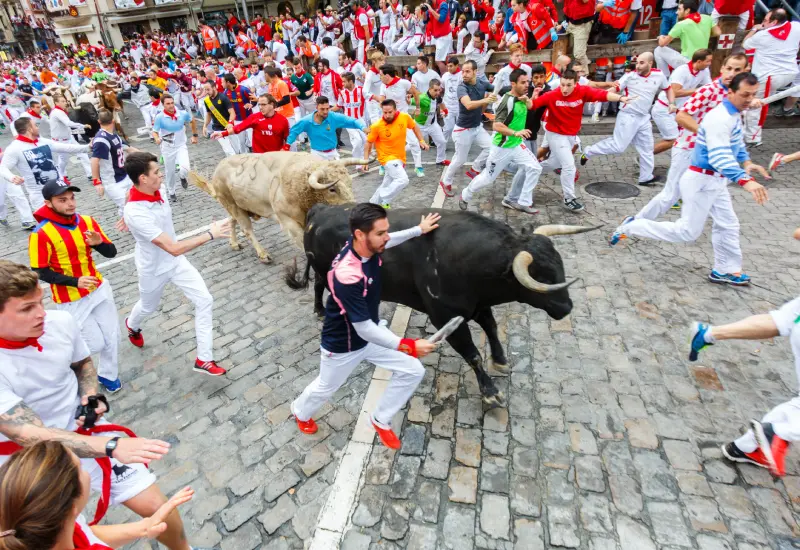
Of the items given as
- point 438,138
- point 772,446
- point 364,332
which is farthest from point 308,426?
point 438,138

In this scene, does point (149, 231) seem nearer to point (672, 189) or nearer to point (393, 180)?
point (393, 180)

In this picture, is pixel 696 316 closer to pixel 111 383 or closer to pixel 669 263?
pixel 669 263

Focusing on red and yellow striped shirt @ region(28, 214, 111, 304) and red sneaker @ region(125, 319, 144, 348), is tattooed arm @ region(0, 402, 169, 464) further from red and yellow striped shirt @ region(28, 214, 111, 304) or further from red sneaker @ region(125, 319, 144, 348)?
red sneaker @ region(125, 319, 144, 348)

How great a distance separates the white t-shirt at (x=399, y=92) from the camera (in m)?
11.0

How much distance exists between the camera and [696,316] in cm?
517

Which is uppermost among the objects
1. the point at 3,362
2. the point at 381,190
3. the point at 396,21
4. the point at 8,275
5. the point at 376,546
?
the point at 396,21

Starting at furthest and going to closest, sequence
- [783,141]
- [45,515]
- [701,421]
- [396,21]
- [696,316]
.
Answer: [396,21]
[783,141]
[696,316]
[701,421]
[45,515]

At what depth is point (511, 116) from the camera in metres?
7.53

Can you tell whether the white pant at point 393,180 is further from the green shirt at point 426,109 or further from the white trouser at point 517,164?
the green shirt at point 426,109

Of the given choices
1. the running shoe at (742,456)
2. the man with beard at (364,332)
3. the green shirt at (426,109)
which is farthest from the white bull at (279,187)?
the green shirt at (426,109)

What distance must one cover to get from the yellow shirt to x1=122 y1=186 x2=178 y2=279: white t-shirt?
438cm

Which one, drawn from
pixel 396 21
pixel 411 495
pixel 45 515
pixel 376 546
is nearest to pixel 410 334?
pixel 411 495

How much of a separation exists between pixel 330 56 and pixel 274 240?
31.4 ft

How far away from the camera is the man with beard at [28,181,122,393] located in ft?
13.4
